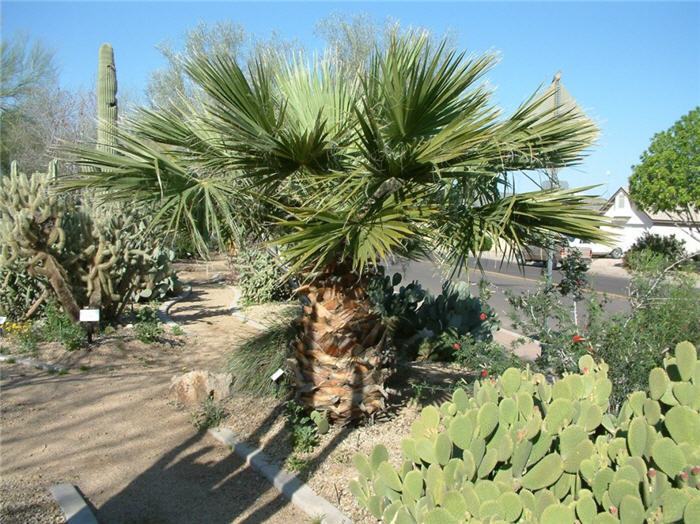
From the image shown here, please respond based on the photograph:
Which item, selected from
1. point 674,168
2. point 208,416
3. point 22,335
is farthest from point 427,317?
point 674,168

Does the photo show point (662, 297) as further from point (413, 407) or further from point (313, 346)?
point (313, 346)

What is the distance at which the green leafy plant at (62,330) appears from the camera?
7801 mm

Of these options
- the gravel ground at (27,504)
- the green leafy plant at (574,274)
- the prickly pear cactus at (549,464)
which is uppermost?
the green leafy plant at (574,274)

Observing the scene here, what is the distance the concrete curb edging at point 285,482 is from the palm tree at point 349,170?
65 cm

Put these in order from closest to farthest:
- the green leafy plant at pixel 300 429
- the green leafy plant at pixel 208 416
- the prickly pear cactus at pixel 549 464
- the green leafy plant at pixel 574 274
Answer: the prickly pear cactus at pixel 549 464, the green leafy plant at pixel 300 429, the green leafy plant at pixel 574 274, the green leafy plant at pixel 208 416

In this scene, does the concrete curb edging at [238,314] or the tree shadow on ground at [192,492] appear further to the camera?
the concrete curb edging at [238,314]

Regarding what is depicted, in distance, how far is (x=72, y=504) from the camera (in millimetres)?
3934

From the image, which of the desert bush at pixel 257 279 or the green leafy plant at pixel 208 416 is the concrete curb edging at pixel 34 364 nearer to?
the green leafy plant at pixel 208 416

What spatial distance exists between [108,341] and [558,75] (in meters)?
6.62

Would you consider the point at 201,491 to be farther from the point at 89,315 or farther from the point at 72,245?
the point at 72,245

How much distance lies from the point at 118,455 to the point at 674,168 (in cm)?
2500

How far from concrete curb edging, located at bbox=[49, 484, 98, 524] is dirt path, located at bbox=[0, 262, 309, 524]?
7cm

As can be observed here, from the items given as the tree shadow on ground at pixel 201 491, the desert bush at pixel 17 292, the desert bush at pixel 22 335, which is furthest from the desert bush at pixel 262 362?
the desert bush at pixel 17 292

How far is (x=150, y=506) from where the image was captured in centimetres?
419
